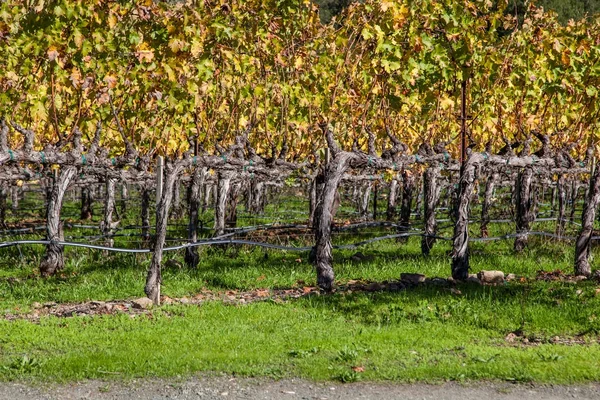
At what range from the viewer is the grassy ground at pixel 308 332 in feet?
26.3

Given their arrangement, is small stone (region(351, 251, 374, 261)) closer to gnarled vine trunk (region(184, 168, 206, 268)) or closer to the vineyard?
the vineyard

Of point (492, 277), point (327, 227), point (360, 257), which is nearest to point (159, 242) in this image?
point (327, 227)

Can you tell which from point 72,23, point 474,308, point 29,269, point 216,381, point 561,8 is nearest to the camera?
point 216,381

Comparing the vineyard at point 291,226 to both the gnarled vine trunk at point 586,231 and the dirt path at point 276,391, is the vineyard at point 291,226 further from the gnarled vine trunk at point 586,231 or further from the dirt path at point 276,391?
the dirt path at point 276,391

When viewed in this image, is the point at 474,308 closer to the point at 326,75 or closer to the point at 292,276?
the point at 292,276

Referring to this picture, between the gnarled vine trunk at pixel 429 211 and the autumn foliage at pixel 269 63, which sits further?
the gnarled vine trunk at pixel 429 211

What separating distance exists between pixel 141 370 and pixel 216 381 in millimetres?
834

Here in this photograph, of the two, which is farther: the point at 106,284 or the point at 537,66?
the point at 537,66

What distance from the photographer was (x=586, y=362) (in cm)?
820

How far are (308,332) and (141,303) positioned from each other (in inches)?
105

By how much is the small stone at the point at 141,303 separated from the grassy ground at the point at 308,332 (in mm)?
312

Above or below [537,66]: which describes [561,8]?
above

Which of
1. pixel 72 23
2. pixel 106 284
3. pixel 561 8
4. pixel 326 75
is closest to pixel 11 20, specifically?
pixel 72 23

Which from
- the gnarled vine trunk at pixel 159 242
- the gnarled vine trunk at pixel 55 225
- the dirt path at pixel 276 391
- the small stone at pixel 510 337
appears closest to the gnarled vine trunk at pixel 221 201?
the gnarled vine trunk at pixel 55 225
